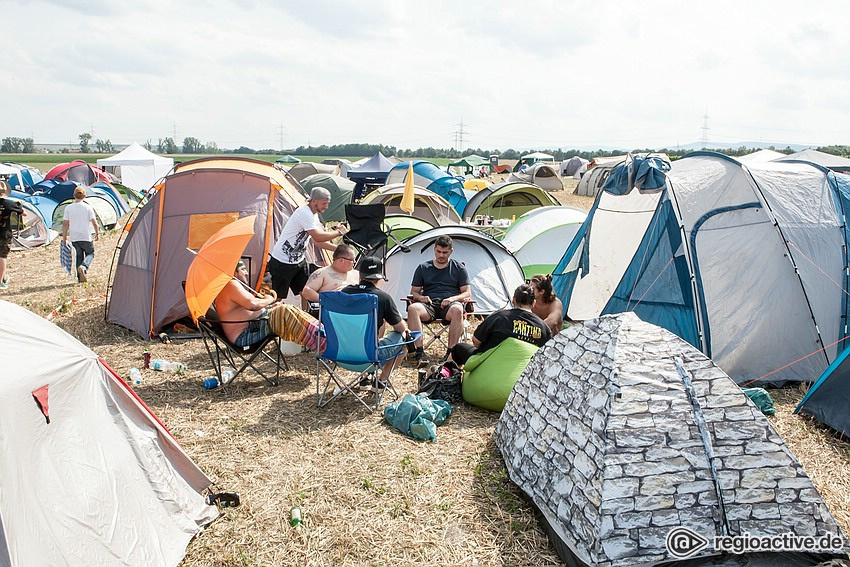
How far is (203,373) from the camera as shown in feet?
20.6


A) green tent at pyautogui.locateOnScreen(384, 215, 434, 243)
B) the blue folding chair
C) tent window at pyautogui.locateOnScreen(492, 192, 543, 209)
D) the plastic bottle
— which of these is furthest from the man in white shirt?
tent window at pyautogui.locateOnScreen(492, 192, 543, 209)

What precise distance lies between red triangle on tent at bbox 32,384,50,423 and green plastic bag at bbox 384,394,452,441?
2559 millimetres

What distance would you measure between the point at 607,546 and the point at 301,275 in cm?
486

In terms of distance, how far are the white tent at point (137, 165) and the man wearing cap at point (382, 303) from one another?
76.0 feet

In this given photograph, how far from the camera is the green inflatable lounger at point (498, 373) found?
16.9ft

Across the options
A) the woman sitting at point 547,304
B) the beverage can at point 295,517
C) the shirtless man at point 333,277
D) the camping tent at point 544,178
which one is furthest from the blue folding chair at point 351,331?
the camping tent at point 544,178

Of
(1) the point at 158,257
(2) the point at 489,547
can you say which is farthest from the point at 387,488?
(1) the point at 158,257

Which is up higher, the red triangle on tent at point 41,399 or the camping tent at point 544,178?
the camping tent at point 544,178

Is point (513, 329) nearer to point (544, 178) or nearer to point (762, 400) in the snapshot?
point (762, 400)

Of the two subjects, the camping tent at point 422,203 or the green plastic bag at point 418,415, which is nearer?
the green plastic bag at point 418,415

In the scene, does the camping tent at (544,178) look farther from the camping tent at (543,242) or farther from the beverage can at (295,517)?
the beverage can at (295,517)

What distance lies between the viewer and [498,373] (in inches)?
204

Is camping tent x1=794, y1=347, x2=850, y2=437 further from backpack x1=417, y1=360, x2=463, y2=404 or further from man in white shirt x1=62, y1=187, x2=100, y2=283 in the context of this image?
man in white shirt x1=62, y1=187, x2=100, y2=283

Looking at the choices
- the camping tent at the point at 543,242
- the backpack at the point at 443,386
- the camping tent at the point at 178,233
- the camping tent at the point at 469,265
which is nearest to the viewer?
the backpack at the point at 443,386
